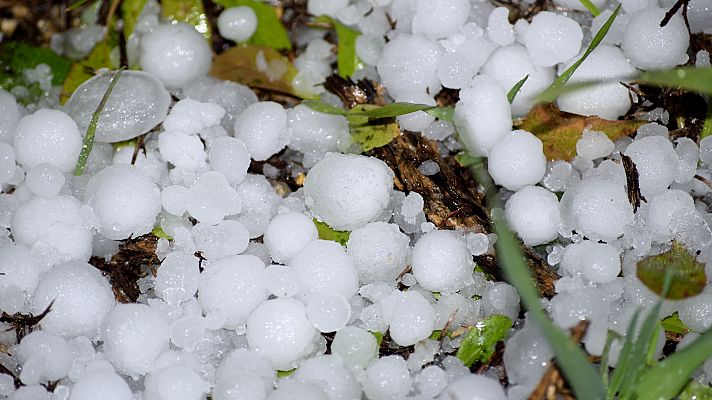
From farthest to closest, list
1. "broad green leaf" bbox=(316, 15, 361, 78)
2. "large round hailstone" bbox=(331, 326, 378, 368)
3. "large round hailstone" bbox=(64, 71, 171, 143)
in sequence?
"broad green leaf" bbox=(316, 15, 361, 78)
"large round hailstone" bbox=(64, 71, 171, 143)
"large round hailstone" bbox=(331, 326, 378, 368)

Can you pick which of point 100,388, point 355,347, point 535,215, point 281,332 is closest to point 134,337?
point 100,388

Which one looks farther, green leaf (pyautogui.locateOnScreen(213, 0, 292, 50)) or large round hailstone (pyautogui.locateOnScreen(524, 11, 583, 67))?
green leaf (pyautogui.locateOnScreen(213, 0, 292, 50))

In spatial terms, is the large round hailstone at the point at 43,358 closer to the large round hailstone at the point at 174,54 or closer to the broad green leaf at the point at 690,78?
the large round hailstone at the point at 174,54

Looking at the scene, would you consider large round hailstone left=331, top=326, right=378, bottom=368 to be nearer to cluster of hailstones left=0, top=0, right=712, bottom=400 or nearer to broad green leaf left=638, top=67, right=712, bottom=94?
cluster of hailstones left=0, top=0, right=712, bottom=400

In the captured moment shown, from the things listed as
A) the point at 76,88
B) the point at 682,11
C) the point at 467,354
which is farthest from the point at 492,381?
the point at 76,88

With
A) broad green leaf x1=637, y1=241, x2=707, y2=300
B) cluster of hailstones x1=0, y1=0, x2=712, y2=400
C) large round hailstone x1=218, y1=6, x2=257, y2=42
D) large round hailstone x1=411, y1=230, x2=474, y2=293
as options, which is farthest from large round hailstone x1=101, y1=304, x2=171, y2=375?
broad green leaf x1=637, y1=241, x2=707, y2=300
